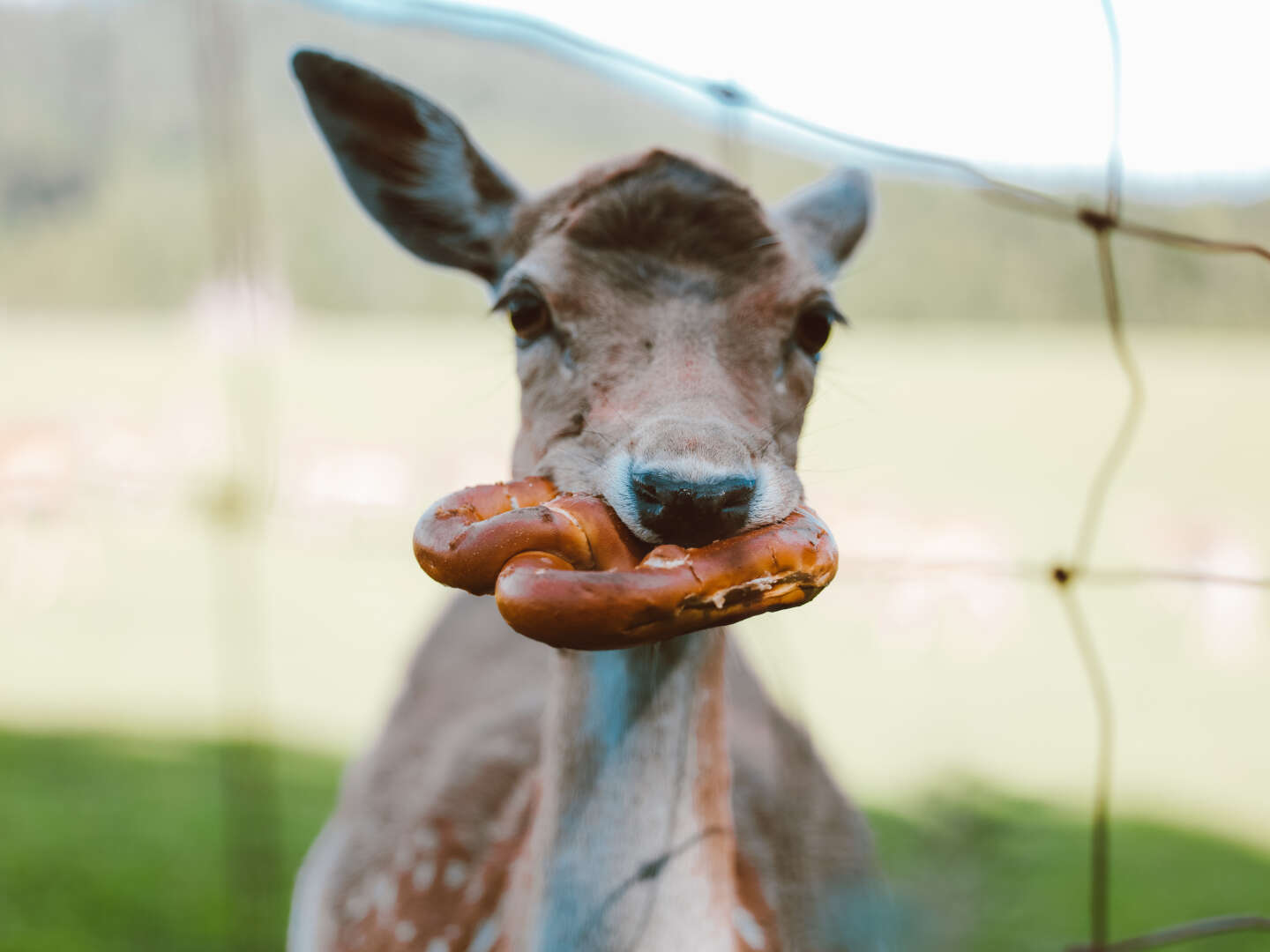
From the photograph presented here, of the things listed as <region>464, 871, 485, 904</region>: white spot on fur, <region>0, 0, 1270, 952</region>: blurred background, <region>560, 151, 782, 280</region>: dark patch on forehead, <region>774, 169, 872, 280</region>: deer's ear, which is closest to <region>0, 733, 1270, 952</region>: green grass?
<region>0, 0, 1270, 952</region>: blurred background

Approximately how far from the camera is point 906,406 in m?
18.3

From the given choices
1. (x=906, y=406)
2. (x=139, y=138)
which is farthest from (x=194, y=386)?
(x=139, y=138)

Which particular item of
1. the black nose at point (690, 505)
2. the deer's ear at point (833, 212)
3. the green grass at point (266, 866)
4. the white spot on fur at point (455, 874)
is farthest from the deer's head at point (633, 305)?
the green grass at point (266, 866)

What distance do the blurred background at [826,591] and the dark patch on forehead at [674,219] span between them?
0.33m

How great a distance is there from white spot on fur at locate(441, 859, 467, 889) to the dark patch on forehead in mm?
1294

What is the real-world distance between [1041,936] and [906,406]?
14944 mm

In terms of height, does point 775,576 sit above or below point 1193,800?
above

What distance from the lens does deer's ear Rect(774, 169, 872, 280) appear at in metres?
2.24

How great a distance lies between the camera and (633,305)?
1.63 metres

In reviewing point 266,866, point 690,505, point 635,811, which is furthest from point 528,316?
point 266,866

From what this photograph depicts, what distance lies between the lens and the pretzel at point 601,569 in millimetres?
1212

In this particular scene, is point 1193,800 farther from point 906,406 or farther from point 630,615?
point 906,406

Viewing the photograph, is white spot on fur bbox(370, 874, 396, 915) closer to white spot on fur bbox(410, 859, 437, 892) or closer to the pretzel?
white spot on fur bbox(410, 859, 437, 892)

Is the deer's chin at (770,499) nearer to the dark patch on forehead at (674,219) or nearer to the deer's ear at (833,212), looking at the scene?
the dark patch on forehead at (674,219)
